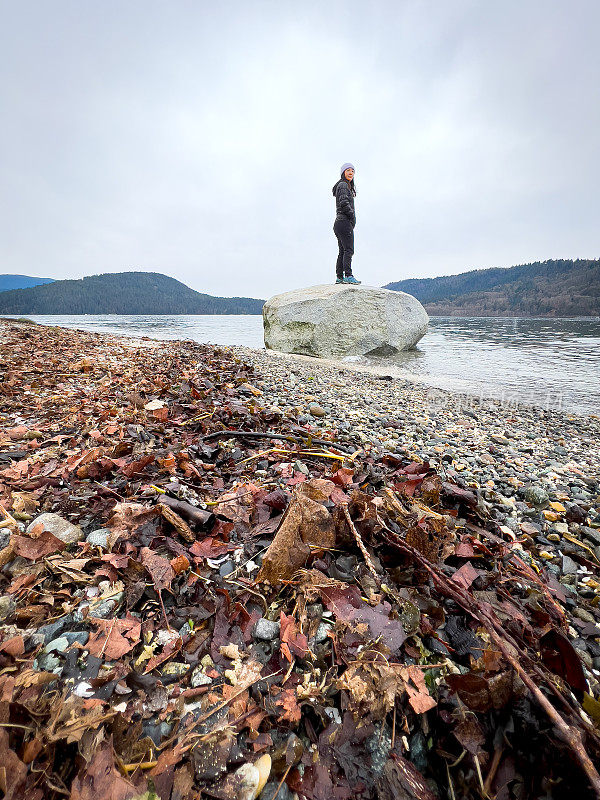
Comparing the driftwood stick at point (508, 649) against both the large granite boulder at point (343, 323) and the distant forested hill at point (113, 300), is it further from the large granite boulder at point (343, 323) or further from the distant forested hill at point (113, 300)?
the distant forested hill at point (113, 300)

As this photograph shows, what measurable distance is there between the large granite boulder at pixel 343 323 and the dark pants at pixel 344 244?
738mm

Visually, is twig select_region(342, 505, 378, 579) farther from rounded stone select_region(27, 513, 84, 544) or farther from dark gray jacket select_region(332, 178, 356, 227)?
dark gray jacket select_region(332, 178, 356, 227)

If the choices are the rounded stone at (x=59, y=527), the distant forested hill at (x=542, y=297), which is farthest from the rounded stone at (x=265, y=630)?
the distant forested hill at (x=542, y=297)

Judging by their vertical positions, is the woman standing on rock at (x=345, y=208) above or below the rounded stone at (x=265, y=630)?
above

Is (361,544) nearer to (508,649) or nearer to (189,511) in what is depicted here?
(508,649)

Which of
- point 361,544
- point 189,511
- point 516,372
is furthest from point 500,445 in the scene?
point 516,372

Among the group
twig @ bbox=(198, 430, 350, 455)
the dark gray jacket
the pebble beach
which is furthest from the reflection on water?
twig @ bbox=(198, 430, 350, 455)

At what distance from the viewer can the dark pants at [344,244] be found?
441 inches

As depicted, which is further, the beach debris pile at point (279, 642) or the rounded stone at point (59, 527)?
the rounded stone at point (59, 527)

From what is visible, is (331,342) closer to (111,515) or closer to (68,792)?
(111,515)

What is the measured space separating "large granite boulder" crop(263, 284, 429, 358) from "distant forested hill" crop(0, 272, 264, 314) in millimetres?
80795

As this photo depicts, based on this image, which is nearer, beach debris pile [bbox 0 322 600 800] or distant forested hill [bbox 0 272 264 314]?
beach debris pile [bbox 0 322 600 800]

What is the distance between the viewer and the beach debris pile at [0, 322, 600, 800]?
0.80m

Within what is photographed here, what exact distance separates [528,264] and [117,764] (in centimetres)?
13680
